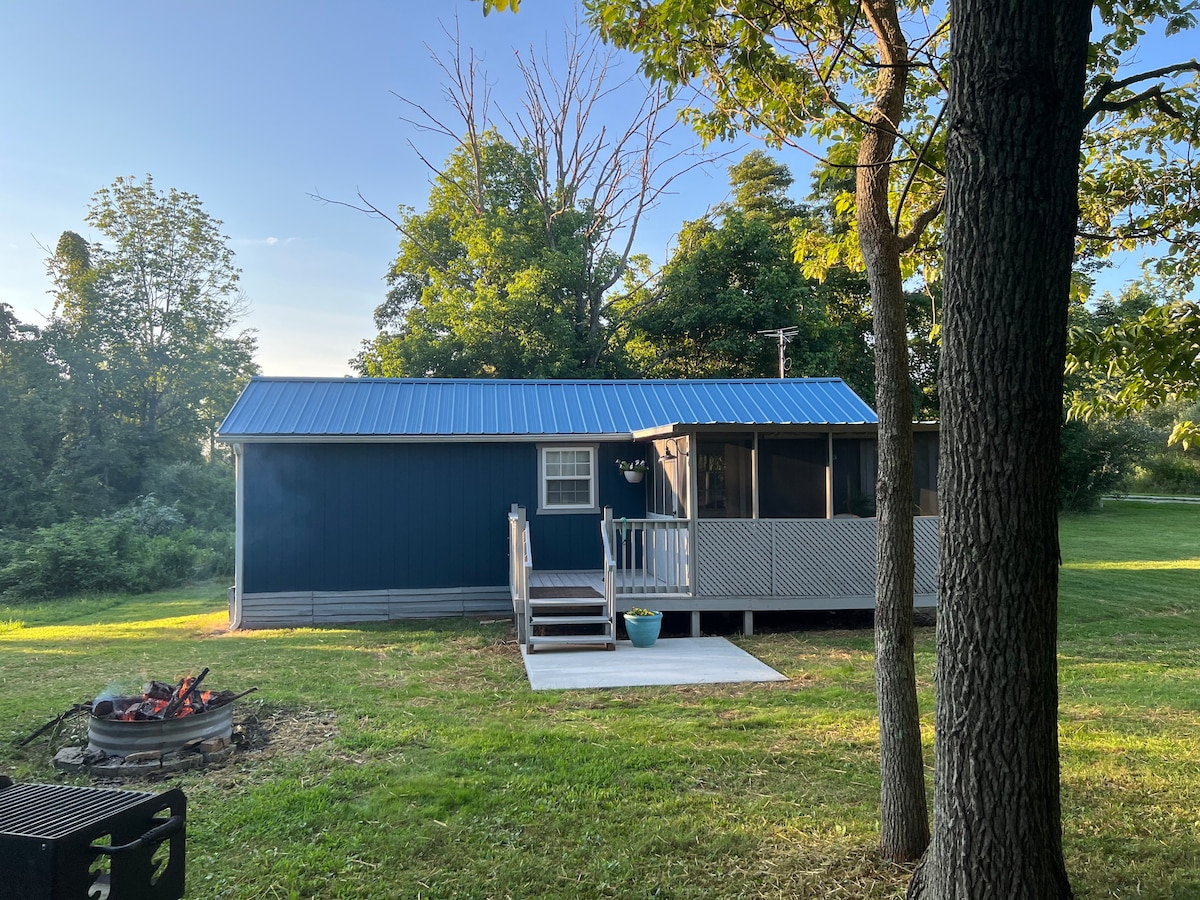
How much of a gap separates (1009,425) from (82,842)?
2918 millimetres

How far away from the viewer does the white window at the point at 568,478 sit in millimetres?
11195

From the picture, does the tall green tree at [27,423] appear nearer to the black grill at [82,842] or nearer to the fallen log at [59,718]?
the fallen log at [59,718]

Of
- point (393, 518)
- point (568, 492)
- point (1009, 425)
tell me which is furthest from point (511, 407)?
point (1009, 425)

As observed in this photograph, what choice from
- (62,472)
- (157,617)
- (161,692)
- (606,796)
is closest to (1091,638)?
(606,796)

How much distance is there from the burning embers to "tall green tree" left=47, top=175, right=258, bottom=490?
62.5 feet

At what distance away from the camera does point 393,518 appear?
1082cm

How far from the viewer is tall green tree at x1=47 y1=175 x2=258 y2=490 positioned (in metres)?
22.2

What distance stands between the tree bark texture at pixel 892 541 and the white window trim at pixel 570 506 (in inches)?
310

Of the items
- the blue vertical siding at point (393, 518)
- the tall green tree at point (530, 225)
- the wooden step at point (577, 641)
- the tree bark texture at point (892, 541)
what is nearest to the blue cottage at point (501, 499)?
the blue vertical siding at point (393, 518)

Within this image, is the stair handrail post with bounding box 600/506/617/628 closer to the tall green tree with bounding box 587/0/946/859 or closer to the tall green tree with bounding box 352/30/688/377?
the tall green tree with bounding box 587/0/946/859

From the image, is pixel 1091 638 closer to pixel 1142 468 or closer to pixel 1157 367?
pixel 1157 367

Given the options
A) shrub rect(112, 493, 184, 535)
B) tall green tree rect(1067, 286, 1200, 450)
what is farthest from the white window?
shrub rect(112, 493, 184, 535)

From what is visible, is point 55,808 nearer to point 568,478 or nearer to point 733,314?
point 568,478

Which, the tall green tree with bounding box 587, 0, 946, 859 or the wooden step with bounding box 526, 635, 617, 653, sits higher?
Answer: the tall green tree with bounding box 587, 0, 946, 859
